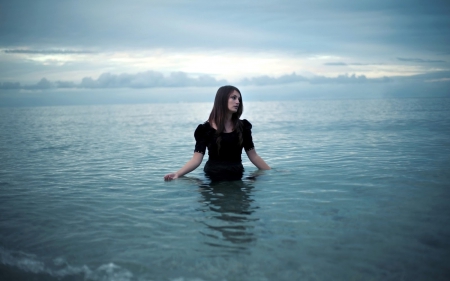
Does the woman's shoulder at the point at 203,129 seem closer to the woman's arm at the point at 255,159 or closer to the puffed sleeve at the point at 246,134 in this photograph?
the puffed sleeve at the point at 246,134

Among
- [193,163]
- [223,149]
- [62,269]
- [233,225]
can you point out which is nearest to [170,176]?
[193,163]

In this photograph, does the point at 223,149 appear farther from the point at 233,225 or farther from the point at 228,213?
the point at 233,225

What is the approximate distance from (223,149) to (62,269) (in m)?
4.45

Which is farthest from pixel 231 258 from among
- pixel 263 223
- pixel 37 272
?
pixel 37 272

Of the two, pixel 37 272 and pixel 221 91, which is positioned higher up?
pixel 221 91

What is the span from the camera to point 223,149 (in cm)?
834

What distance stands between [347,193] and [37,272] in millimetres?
5712

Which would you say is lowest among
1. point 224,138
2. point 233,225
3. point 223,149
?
point 233,225

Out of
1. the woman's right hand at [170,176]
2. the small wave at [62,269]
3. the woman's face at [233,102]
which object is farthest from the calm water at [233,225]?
the woman's face at [233,102]

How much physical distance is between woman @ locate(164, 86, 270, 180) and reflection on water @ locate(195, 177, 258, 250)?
36 centimetres

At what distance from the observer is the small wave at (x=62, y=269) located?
14.5 ft

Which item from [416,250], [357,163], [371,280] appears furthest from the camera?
[357,163]

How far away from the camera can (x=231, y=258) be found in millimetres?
4609

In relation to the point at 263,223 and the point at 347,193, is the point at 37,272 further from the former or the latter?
the point at 347,193
